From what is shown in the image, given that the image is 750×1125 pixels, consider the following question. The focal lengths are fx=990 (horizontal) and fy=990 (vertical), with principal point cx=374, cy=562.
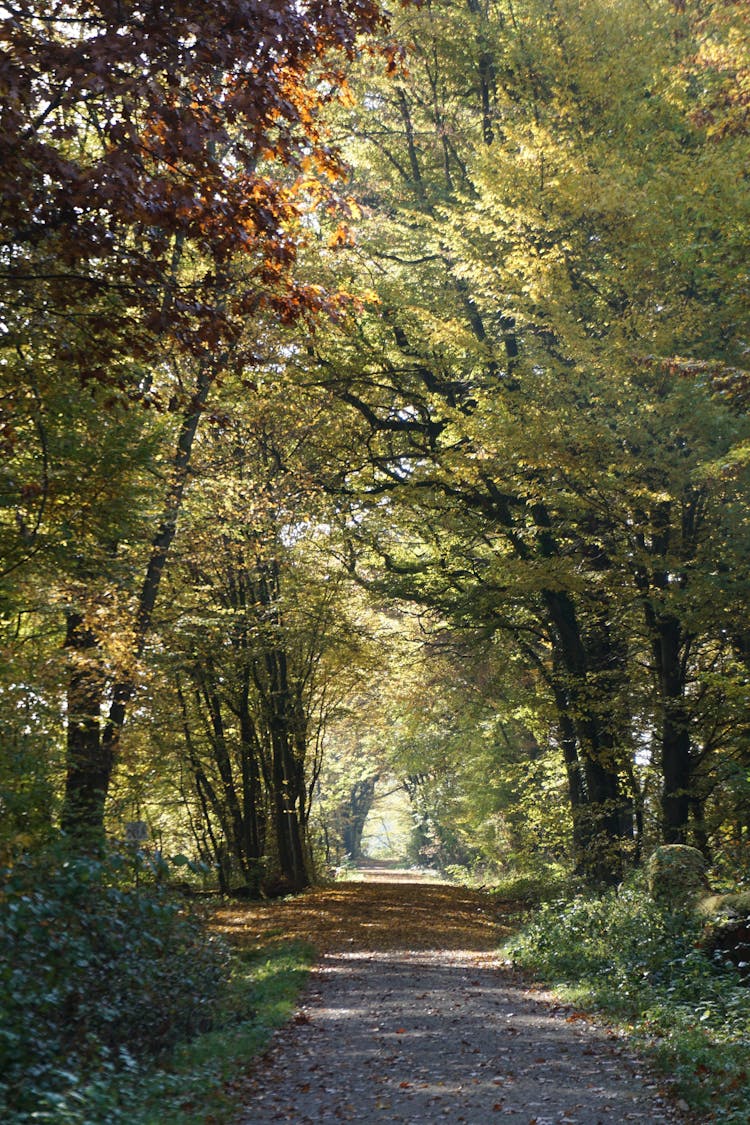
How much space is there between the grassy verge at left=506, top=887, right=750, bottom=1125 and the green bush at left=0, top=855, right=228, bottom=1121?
3733 millimetres

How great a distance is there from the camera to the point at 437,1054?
27.1 ft

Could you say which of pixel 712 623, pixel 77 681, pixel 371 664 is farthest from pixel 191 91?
pixel 371 664

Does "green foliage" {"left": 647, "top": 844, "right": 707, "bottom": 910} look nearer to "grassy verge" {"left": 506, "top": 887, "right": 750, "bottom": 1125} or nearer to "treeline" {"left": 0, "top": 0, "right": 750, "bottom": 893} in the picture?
"grassy verge" {"left": 506, "top": 887, "right": 750, "bottom": 1125}

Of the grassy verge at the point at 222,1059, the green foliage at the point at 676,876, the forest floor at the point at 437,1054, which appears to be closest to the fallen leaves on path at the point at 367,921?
the forest floor at the point at 437,1054

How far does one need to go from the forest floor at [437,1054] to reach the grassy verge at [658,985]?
25 centimetres

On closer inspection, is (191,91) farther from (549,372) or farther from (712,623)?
(712,623)

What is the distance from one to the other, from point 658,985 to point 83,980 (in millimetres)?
5501

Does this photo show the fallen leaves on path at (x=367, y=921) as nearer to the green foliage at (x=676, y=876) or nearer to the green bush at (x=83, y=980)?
the green foliage at (x=676, y=876)

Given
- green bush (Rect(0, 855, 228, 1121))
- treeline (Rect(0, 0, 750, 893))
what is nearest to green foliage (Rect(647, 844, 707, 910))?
treeline (Rect(0, 0, 750, 893))

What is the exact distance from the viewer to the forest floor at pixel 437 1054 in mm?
6613

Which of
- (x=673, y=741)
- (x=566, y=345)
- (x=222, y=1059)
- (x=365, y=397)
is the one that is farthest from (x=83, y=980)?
(x=365, y=397)

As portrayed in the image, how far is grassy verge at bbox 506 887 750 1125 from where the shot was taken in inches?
262

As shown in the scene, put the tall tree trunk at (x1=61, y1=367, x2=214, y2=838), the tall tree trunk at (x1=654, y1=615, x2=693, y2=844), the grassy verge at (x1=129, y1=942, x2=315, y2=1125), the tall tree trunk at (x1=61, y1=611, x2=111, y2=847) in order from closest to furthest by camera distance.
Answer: the grassy verge at (x1=129, y1=942, x2=315, y2=1125) < the tall tree trunk at (x1=61, y1=611, x2=111, y2=847) < the tall tree trunk at (x1=61, y1=367, x2=214, y2=838) < the tall tree trunk at (x1=654, y1=615, x2=693, y2=844)

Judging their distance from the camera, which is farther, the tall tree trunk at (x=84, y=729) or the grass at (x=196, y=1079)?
the tall tree trunk at (x=84, y=729)
